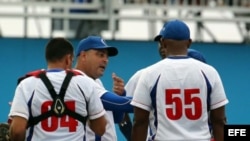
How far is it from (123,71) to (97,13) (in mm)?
1045

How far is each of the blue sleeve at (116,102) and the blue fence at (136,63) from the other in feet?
15.5

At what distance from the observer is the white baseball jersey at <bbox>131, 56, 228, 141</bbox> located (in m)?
8.35

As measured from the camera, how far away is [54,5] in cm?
1457

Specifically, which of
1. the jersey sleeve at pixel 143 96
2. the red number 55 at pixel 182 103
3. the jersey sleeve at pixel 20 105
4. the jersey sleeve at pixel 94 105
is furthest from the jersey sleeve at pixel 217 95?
the jersey sleeve at pixel 20 105

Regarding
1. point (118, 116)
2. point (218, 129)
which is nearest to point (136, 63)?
point (118, 116)

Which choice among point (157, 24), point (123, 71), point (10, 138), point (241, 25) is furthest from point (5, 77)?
point (10, 138)

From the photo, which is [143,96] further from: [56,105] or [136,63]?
[136,63]

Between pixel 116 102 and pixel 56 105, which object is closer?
pixel 56 105

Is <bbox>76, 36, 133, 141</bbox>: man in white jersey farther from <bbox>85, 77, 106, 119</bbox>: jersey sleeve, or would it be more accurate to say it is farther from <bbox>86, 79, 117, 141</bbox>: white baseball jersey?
<bbox>85, 77, 106, 119</bbox>: jersey sleeve

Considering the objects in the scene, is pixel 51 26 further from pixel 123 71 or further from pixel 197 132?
pixel 197 132

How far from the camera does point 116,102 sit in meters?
9.06

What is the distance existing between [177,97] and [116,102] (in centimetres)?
85

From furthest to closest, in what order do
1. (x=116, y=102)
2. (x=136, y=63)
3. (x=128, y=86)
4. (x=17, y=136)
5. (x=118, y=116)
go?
(x=136, y=63)
(x=128, y=86)
(x=118, y=116)
(x=116, y=102)
(x=17, y=136)

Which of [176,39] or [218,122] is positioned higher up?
[176,39]
